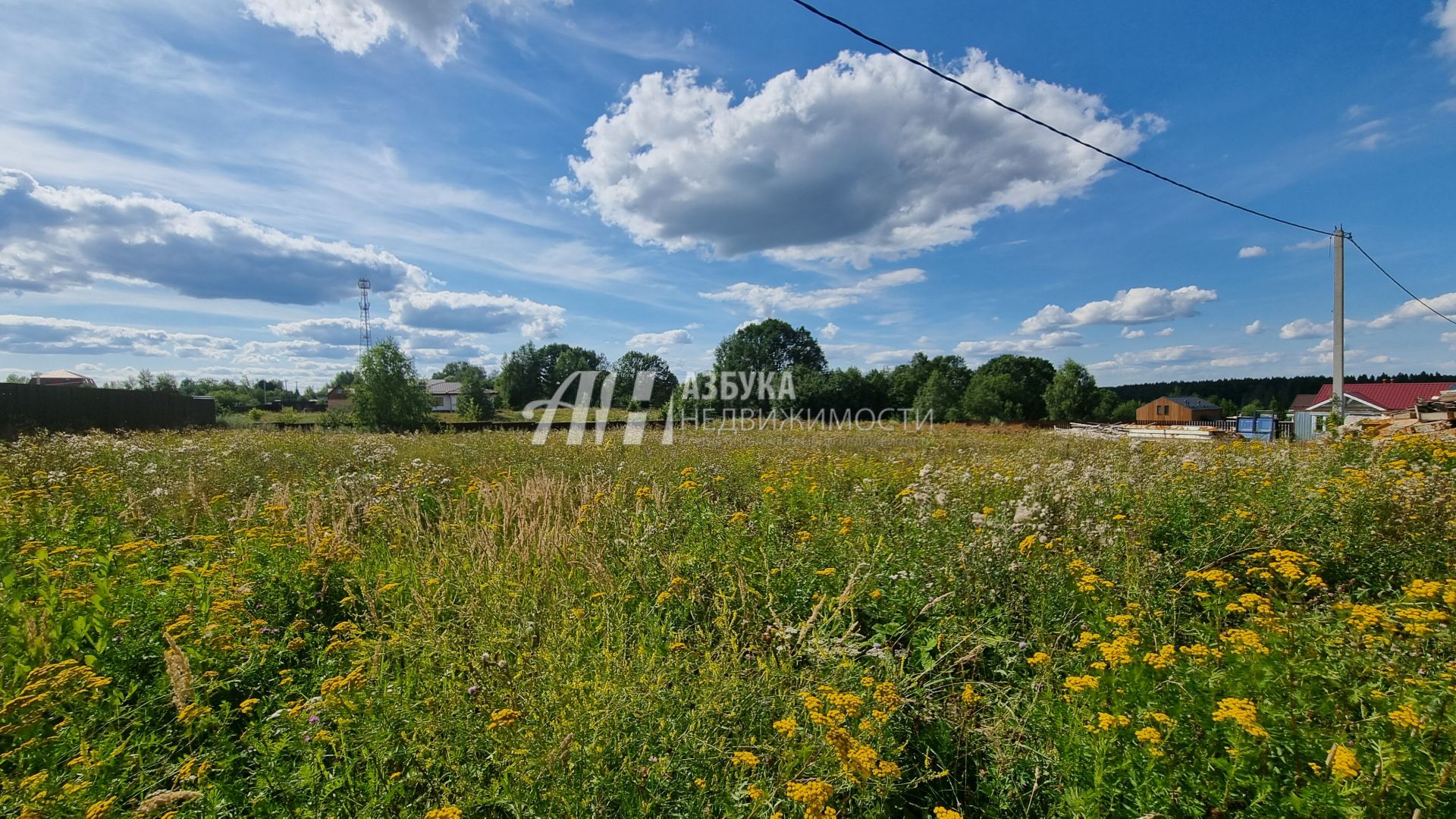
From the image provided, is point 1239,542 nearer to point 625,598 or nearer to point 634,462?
point 625,598

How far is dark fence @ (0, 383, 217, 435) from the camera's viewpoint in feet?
50.9

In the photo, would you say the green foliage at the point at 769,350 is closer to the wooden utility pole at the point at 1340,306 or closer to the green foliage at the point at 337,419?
the green foliage at the point at 337,419

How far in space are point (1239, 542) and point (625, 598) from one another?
4.51m

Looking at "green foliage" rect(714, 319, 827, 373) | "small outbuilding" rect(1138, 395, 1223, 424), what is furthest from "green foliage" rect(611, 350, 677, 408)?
"small outbuilding" rect(1138, 395, 1223, 424)

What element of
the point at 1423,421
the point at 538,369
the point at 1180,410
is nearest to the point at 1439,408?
the point at 1423,421

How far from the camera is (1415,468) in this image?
4.79m

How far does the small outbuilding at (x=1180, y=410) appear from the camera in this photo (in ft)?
246

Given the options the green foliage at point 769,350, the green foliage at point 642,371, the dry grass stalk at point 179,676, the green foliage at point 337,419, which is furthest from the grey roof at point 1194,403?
the dry grass stalk at point 179,676

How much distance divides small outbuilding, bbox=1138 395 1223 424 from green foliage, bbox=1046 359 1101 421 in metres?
20.7

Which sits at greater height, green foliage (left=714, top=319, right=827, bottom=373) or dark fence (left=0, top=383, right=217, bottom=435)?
green foliage (left=714, top=319, right=827, bottom=373)

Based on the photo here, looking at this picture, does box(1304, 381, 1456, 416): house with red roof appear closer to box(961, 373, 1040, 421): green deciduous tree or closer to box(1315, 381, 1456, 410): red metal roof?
box(1315, 381, 1456, 410): red metal roof

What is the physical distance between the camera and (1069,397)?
58438mm

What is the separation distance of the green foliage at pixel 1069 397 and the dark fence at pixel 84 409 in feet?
225

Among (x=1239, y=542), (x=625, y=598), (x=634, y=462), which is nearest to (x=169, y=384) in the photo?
(x=634, y=462)
